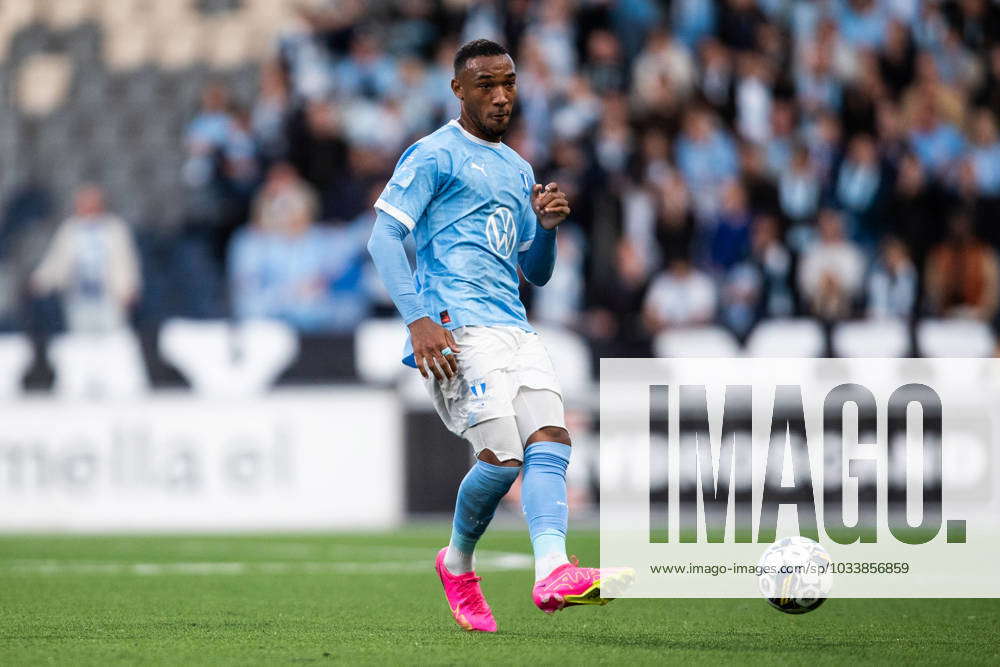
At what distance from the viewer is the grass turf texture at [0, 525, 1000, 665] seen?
5.25 metres

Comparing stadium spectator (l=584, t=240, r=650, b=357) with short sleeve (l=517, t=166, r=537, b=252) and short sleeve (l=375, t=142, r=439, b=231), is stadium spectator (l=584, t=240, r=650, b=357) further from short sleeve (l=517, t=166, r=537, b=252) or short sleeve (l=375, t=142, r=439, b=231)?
short sleeve (l=375, t=142, r=439, b=231)

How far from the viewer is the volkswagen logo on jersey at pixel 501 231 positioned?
235 inches

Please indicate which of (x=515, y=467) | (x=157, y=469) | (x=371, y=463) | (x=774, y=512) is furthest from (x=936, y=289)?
(x=515, y=467)

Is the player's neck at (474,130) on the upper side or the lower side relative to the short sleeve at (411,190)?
upper

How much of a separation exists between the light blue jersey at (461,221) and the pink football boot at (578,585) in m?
0.99

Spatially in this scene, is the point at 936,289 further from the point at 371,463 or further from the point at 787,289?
the point at 371,463

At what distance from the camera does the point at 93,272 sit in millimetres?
13938

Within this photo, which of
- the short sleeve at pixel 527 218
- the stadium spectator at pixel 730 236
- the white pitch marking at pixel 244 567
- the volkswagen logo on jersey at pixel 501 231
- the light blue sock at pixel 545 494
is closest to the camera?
the light blue sock at pixel 545 494

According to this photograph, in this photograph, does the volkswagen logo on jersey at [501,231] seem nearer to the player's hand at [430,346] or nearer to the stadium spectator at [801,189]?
the player's hand at [430,346]

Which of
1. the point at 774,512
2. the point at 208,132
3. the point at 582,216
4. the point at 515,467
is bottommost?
the point at 774,512

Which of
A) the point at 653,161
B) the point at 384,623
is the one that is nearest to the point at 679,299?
the point at 653,161

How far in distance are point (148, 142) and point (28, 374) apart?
4673 mm

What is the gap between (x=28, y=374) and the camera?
13.0 meters

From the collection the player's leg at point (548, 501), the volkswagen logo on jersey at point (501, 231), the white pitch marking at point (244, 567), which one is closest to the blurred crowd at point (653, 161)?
the white pitch marking at point (244, 567)
